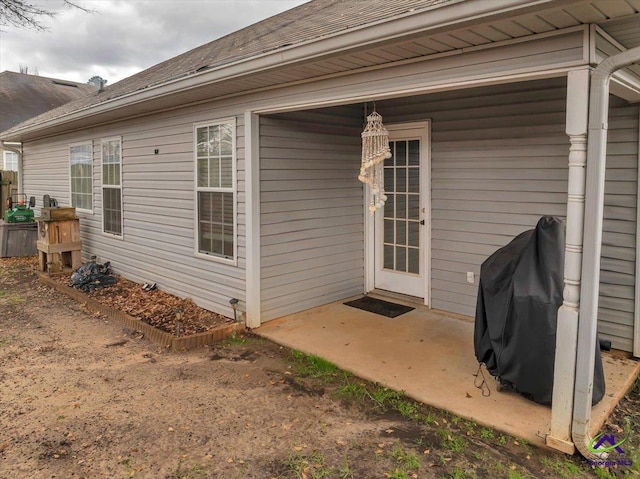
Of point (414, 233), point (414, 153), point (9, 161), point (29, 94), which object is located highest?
point (29, 94)

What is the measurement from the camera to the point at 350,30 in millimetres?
3064

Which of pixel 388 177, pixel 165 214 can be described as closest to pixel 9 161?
pixel 165 214

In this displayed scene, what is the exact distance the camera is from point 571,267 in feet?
8.34

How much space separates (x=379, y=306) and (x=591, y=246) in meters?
3.11

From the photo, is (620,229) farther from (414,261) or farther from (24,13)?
(24,13)

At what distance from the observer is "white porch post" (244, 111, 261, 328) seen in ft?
15.1

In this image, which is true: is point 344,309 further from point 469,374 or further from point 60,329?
point 60,329

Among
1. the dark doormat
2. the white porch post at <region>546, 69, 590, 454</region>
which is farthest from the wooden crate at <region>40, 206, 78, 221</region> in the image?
the white porch post at <region>546, 69, 590, 454</region>

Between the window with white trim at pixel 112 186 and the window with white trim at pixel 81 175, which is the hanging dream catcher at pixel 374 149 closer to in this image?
the window with white trim at pixel 112 186

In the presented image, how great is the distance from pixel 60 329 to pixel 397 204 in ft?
12.9

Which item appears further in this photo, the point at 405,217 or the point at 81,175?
the point at 81,175

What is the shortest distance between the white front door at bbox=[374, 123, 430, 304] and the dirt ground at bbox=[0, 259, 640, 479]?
1950mm

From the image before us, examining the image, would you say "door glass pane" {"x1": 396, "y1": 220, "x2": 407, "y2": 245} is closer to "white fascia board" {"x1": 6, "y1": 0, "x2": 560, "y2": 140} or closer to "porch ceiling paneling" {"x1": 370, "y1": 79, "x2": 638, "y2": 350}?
"porch ceiling paneling" {"x1": 370, "y1": 79, "x2": 638, "y2": 350}

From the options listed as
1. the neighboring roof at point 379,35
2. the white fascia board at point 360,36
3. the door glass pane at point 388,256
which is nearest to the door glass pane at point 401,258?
the door glass pane at point 388,256
